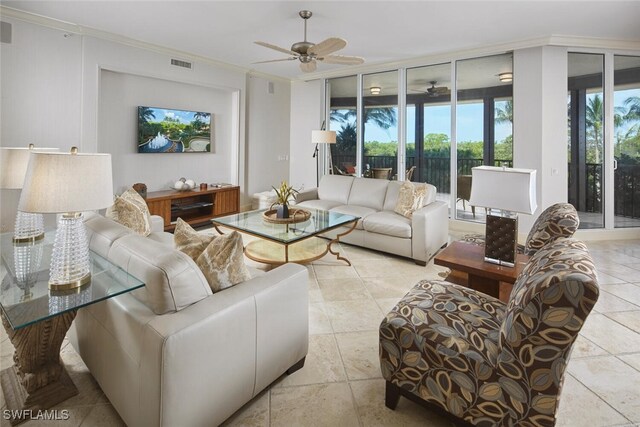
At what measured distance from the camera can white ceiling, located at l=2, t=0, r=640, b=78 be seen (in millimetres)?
3781

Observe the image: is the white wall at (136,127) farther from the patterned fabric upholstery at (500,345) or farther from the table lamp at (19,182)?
the patterned fabric upholstery at (500,345)

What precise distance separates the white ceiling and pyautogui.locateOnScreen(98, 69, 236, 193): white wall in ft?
2.44

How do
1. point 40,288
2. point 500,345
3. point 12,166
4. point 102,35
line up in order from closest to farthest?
1. point 500,345
2. point 40,288
3. point 12,166
4. point 102,35

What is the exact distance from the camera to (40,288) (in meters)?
1.56

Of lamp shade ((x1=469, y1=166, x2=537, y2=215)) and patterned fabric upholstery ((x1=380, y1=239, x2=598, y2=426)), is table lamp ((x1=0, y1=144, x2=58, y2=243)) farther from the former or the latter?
lamp shade ((x1=469, y1=166, x2=537, y2=215))

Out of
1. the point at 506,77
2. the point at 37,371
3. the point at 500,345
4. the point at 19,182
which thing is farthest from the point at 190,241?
the point at 506,77

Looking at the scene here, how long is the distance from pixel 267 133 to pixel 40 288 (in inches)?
237

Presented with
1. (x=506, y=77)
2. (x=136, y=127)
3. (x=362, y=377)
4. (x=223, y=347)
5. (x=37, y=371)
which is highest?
(x=506, y=77)

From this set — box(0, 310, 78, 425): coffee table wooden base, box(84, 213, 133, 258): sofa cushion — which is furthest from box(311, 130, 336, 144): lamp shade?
box(0, 310, 78, 425): coffee table wooden base

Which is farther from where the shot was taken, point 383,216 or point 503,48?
point 503,48

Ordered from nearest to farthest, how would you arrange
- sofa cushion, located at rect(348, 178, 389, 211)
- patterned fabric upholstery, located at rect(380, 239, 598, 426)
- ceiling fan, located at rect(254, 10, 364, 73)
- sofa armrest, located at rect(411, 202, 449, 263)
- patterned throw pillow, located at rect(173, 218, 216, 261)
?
patterned fabric upholstery, located at rect(380, 239, 598, 426) < patterned throw pillow, located at rect(173, 218, 216, 261) < ceiling fan, located at rect(254, 10, 364, 73) < sofa armrest, located at rect(411, 202, 449, 263) < sofa cushion, located at rect(348, 178, 389, 211)

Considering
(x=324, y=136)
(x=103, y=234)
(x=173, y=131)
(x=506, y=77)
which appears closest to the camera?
(x=103, y=234)

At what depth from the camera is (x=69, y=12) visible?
396 centimetres

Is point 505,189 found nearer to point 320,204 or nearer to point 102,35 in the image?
point 320,204
